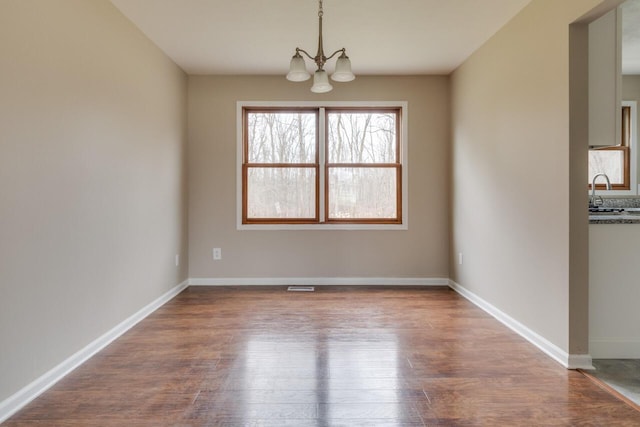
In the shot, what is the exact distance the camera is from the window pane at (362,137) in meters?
4.40

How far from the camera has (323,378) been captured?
2094 mm

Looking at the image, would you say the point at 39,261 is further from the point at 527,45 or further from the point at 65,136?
the point at 527,45

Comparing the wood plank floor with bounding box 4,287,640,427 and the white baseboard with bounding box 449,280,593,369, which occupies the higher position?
the white baseboard with bounding box 449,280,593,369

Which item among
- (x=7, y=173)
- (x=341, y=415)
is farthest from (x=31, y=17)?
(x=341, y=415)

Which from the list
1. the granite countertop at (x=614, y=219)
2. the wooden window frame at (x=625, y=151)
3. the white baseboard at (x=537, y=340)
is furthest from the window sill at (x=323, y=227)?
the wooden window frame at (x=625, y=151)

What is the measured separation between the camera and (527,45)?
2689mm

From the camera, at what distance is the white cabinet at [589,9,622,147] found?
230 centimetres

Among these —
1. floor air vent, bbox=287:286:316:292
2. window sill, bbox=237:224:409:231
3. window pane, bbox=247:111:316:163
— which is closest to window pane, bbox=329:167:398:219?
window sill, bbox=237:224:409:231

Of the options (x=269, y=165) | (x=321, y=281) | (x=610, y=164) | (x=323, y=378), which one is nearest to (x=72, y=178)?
(x=323, y=378)

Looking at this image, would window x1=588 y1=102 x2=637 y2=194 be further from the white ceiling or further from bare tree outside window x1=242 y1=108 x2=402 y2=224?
bare tree outside window x1=242 y1=108 x2=402 y2=224

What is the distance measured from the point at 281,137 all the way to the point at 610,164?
4.02 m

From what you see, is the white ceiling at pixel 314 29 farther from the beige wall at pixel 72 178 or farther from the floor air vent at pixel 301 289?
the floor air vent at pixel 301 289

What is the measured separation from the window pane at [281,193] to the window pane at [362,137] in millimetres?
428

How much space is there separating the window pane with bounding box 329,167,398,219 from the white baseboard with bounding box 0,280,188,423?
231 cm
